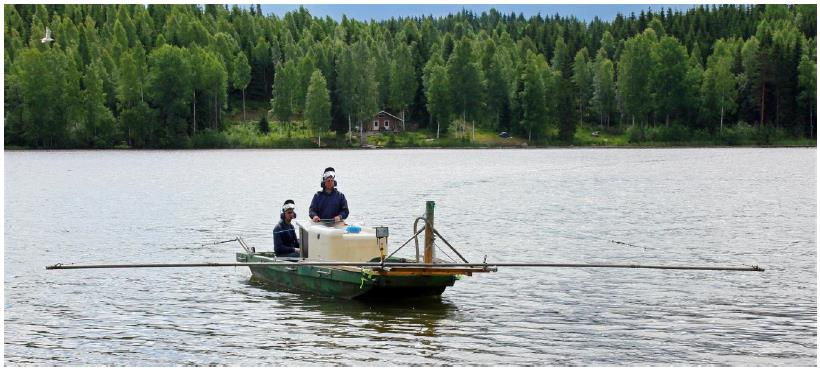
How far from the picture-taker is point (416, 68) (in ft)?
541

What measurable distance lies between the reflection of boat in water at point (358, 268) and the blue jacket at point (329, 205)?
307 millimetres

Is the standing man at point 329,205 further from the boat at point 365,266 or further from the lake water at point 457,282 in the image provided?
the lake water at point 457,282

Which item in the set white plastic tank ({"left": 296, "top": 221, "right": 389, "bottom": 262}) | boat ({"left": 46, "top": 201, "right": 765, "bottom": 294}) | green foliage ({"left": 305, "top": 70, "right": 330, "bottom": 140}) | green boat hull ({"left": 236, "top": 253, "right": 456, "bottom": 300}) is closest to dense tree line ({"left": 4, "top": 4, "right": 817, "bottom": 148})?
green foliage ({"left": 305, "top": 70, "right": 330, "bottom": 140})

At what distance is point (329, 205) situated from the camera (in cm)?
2439

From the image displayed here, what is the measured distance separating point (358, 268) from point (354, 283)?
327mm

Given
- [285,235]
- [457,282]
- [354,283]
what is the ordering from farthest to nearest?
1. [457,282]
2. [285,235]
3. [354,283]

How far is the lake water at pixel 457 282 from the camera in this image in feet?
64.3

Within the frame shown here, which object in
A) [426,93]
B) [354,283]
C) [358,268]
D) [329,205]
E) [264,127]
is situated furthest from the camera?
[264,127]

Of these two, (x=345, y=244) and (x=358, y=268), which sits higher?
(x=345, y=244)

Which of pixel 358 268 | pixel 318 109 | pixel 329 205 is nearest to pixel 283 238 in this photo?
pixel 329 205

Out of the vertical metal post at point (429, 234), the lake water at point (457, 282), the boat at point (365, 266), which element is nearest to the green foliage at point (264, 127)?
the lake water at point (457, 282)

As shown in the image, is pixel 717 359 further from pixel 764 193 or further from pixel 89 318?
pixel 764 193

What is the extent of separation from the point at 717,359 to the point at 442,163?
82.0 meters

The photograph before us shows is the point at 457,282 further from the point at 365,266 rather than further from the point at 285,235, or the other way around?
the point at 365,266
